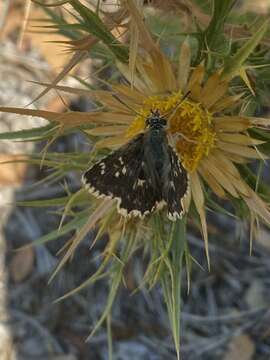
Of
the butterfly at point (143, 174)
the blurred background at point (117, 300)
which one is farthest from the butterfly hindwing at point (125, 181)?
the blurred background at point (117, 300)

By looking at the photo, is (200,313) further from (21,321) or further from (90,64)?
(90,64)

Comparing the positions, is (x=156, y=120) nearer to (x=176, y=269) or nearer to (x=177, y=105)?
(x=177, y=105)

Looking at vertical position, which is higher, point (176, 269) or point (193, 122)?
point (193, 122)

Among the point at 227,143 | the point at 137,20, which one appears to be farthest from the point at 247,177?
the point at 137,20

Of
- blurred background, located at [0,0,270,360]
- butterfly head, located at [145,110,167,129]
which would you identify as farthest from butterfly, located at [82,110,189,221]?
blurred background, located at [0,0,270,360]

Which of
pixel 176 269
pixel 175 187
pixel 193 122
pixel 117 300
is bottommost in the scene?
pixel 117 300

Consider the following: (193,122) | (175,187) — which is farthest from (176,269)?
(193,122)

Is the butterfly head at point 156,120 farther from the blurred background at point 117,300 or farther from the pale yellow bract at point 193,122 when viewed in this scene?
the blurred background at point 117,300

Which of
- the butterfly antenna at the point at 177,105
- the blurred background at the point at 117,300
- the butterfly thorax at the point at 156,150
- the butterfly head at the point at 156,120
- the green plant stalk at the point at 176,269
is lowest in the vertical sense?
the blurred background at the point at 117,300

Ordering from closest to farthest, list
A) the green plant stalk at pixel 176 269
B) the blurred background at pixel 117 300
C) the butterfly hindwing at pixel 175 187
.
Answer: the butterfly hindwing at pixel 175 187 → the green plant stalk at pixel 176 269 → the blurred background at pixel 117 300
